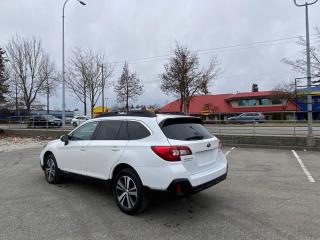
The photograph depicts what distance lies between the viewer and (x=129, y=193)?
531 centimetres

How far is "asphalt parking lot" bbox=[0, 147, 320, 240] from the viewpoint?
452 cm

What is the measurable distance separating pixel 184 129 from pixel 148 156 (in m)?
0.85

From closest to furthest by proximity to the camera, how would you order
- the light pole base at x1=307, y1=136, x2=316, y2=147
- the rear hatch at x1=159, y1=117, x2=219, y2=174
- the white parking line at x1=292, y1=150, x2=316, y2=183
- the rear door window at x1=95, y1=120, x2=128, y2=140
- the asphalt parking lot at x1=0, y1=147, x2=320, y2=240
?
1. the asphalt parking lot at x1=0, y1=147, x2=320, y2=240
2. the rear hatch at x1=159, y1=117, x2=219, y2=174
3. the rear door window at x1=95, y1=120, x2=128, y2=140
4. the white parking line at x1=292, y1=150, x2=316, y2=183
5. the light pole base at x1=307, y1=136, x2=316, y2=147

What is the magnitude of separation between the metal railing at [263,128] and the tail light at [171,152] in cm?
973

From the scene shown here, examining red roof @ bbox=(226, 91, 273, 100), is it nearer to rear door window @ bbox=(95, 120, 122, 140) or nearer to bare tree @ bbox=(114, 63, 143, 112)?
bare tree @ bbox=(114, 63, 143, 112)

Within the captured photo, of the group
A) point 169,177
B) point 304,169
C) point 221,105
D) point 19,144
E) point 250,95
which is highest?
point 250,95

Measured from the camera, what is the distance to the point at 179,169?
4820 millimetres

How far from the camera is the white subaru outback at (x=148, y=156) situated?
4875mm

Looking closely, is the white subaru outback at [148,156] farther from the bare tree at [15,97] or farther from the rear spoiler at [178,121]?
the bare tree at [15,97]

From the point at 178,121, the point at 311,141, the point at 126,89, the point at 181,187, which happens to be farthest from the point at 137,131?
the point at 126,89

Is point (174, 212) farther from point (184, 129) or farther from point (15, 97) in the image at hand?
point (15, 97)

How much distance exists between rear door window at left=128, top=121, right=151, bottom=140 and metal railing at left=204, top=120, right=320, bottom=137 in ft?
30.3

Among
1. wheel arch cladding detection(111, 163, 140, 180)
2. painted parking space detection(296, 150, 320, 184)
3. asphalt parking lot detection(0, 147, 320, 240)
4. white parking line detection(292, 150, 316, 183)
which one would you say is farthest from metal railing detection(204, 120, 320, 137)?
wheel arch cladding detection(111, 163, 140, 180)

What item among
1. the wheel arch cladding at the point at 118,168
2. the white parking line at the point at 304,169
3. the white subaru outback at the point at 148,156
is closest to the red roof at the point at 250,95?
the white parking line at the point at 304,169
